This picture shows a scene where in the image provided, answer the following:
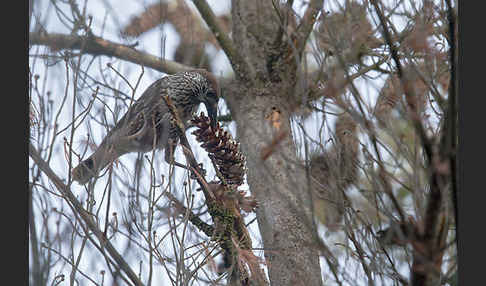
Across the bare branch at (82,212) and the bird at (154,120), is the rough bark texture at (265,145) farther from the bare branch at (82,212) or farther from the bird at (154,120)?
the bare branch at (82,212)

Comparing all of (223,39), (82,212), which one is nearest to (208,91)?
(223,39)

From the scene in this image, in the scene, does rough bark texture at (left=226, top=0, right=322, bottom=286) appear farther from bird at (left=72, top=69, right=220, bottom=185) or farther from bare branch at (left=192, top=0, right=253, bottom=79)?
bird at (left=72, top=69, right=220, bottom=185)

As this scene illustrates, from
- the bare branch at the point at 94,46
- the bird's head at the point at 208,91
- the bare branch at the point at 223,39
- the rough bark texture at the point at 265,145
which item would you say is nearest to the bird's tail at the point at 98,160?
the bare branch at the point at 94,46

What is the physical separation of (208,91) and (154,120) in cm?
158

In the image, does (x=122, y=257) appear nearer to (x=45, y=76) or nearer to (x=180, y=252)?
(x=180, y=252)

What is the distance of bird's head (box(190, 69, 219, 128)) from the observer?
13.8 feet

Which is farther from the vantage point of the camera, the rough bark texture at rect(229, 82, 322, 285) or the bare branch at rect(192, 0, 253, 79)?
the bare branch at rect(192, 0, 253, 79)

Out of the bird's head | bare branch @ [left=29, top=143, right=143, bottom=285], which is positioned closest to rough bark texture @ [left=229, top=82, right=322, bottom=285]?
the bird's head

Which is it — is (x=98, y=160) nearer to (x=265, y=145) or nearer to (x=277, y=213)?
(x=265, y=145)

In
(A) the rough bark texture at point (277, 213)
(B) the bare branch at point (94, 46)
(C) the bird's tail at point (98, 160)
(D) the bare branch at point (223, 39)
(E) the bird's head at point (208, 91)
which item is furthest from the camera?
(E) the bird's head at point (208, 91)

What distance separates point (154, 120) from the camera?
2842 mm

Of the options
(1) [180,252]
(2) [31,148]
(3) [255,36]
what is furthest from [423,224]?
(3) [255,36]

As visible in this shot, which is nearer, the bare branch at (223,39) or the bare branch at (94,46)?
the bare branch at (94,46)

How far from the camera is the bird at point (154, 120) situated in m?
2.46
